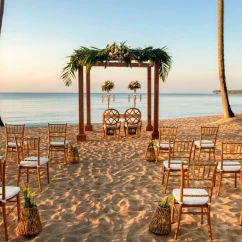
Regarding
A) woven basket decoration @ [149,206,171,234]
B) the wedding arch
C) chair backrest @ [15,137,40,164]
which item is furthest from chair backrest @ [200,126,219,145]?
chair backrest @ [15,137,40,164]

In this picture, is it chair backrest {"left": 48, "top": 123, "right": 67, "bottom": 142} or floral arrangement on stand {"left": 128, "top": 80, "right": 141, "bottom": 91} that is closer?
chair backrest {"left": 48, "top": 123, "right": 67, "bottom": 142}

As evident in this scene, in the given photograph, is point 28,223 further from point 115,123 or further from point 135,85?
point 135,85

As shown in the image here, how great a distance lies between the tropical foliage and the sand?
11.3 feet

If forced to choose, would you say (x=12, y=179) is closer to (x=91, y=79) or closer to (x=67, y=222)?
(x=67, y=222)

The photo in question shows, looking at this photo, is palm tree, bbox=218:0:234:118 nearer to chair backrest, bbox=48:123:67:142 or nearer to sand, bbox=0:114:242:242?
chair backrest, bbox=48:123:67:142

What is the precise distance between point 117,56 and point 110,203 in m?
5.92

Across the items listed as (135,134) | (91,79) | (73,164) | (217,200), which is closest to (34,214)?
(217,200)

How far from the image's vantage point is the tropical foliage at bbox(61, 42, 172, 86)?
9.20 metres

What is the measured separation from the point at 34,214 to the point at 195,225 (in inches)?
80.1

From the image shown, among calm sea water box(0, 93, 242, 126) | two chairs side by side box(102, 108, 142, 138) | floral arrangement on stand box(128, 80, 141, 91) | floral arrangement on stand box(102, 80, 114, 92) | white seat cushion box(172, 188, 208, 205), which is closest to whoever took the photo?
white seat cushion box(172, 188, 208, 205)

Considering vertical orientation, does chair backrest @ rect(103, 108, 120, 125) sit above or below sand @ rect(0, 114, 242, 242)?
above

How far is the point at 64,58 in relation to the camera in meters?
9.77

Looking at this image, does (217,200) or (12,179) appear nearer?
(217,200)

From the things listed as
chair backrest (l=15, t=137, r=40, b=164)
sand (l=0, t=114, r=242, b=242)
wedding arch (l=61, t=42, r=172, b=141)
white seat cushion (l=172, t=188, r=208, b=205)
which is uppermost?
wedding arch (l=61, t=42, r=172, b=141)
